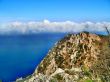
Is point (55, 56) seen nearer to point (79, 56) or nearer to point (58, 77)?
point (79, 56)

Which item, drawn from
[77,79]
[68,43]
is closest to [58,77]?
[77,79]

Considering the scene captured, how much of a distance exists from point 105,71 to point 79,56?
2614 cm

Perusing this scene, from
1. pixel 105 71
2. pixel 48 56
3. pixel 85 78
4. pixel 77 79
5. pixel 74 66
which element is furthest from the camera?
pixel 48 56

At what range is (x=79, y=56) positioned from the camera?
152 feet

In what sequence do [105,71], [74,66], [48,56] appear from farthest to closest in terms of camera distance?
1. [48,56]
2. [74,66]
3. [105,71]

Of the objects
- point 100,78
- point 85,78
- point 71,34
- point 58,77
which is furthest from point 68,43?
point 100,78

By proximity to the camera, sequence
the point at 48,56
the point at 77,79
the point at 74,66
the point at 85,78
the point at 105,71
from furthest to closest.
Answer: the point at 48,56, the point at 74,66, the point at 77,79, the point at 85,78, the point at 105,71

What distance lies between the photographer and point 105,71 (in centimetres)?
2027

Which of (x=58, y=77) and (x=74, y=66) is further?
(x=74, y=66)

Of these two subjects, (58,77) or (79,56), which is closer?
(58,77)

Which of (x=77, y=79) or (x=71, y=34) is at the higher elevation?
(x=71, y=34)

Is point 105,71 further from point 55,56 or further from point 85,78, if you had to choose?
point 55,56

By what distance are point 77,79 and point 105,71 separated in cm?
1701

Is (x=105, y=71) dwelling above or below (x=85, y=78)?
above
